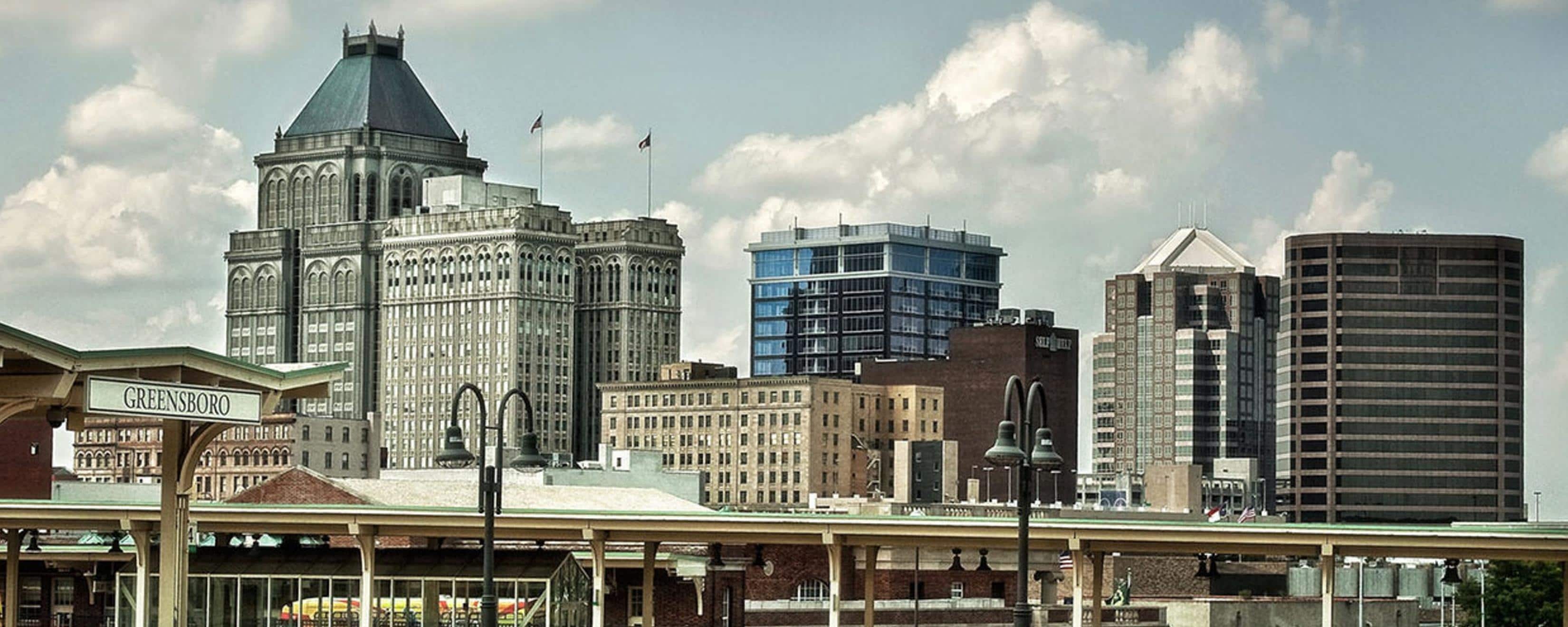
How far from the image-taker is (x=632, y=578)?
310 feet

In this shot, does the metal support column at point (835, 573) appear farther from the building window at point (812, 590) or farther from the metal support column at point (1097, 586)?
the building window at point (812, 590)

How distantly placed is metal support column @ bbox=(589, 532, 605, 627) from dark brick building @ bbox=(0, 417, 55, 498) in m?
68.0

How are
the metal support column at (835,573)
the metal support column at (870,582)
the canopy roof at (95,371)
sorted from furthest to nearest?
the metal support column at (870,582), the metal support column at (835,573), the canopy roof at (95,371)

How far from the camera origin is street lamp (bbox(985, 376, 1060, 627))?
41219 millimetres

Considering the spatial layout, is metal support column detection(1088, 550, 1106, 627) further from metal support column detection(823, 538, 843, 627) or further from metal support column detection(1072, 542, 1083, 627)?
metal support column detection(823, 538, 843, 627)

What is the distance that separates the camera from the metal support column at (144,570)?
7144cm

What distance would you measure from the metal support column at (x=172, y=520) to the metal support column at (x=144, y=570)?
1896 cm

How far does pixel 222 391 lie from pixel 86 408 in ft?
12.5

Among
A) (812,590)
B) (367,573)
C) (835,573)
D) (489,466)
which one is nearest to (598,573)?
(367,573)

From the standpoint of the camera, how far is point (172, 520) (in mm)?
51344

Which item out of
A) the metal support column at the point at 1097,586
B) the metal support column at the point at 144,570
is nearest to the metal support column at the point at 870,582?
the metal support column at the point at 1097,586

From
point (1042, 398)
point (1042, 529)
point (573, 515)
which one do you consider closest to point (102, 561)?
point (573, 515)

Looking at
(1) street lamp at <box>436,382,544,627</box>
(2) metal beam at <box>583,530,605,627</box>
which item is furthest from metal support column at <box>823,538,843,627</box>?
(1) street lamp at <box>436,382,544,627</box>

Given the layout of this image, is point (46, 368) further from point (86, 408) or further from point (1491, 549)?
point (1491, 549)
